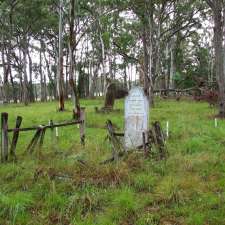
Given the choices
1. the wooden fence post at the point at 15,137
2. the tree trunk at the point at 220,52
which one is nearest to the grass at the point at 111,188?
the wooden fence post at the point at 15,137

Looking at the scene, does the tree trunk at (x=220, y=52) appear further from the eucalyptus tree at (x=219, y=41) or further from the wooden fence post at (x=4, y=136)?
the wooden fence post at (x=4, y=136)

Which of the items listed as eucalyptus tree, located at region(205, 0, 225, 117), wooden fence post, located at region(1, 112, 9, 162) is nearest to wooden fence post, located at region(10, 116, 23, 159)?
wooden fence post, located at region(1, 112, 9, 162)

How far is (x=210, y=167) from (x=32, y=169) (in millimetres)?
3949

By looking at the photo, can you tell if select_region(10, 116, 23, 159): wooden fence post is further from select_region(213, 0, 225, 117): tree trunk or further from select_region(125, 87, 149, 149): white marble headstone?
select_region(213, 0, 225, 117): tree trunk

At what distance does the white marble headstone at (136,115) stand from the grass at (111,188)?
33.3 inches

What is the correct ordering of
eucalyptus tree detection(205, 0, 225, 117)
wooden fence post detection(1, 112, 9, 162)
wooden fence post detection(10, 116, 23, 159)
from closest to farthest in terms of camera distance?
wooden fence post detection(1, 112, 9, 162), wooden fence post detection(10, 116, 23, 159), eucalyptus tree detection(205, 0, 225, 117)

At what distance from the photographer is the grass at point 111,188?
6035 millimetres

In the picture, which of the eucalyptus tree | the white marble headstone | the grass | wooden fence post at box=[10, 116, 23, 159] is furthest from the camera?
the eucalyptus tree

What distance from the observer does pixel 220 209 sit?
6.23 meters

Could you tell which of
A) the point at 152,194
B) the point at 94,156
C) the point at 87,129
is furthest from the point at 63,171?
the point at 87,129

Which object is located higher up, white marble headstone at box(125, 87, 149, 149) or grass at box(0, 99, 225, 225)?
white marble headstone at box(125, 87, 149, 149)

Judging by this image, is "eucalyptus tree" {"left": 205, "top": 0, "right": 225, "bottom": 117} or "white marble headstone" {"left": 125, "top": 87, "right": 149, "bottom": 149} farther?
"eucalyptus tree" {"left": 205, "top": 0, "right": 225, "bottom": 117}

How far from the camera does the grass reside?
6.04m

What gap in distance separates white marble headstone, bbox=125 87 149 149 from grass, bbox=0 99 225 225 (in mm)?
845
